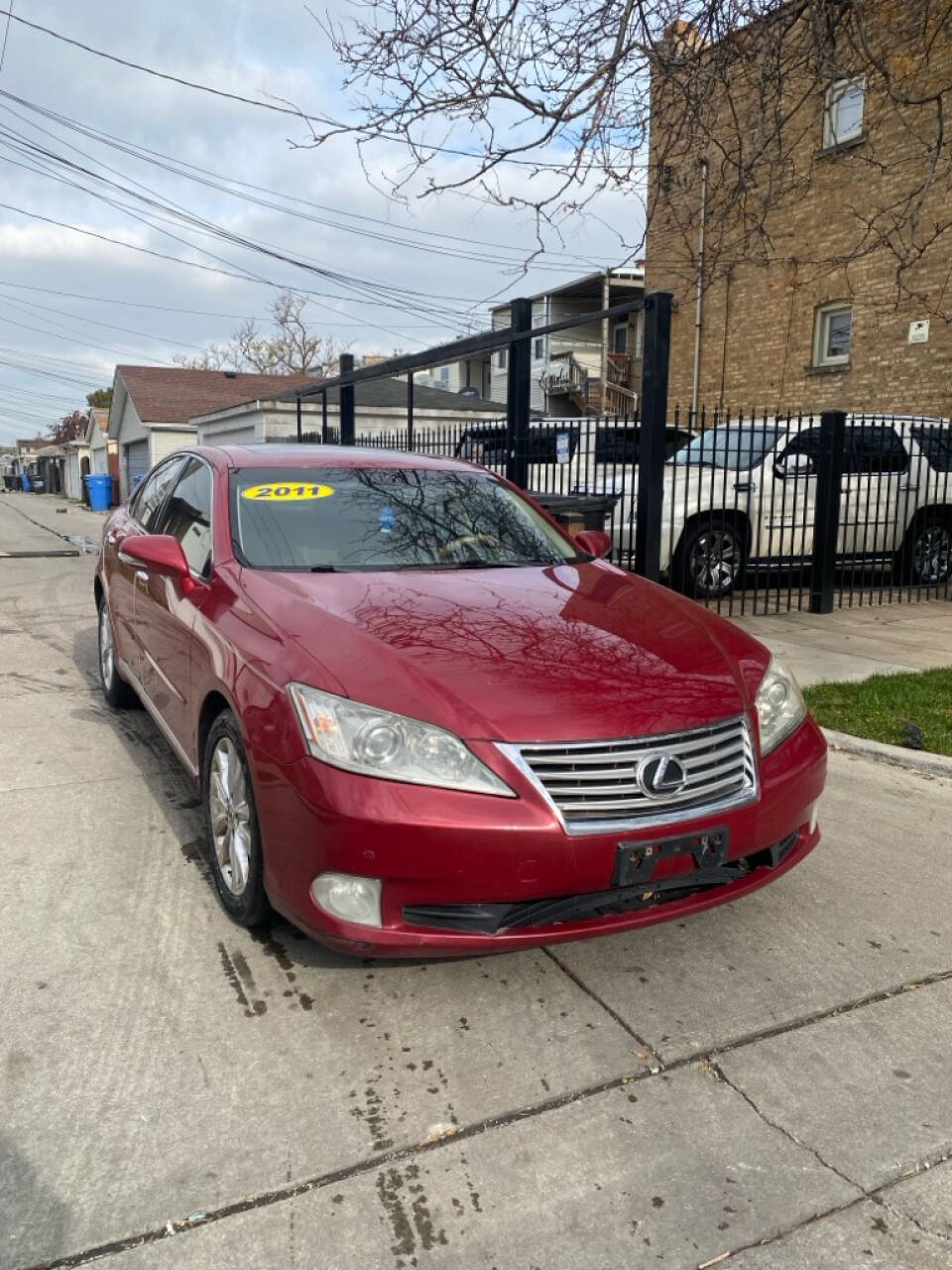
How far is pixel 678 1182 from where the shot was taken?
2.15 m

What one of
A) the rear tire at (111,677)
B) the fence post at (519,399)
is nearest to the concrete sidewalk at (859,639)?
the fence post at (519,399)

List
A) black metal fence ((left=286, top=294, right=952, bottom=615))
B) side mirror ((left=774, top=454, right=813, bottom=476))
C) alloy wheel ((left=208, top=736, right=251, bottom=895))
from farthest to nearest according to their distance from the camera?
side mirror ((left=774, top=454, right=813, bottom=476)) < black metal fence ((left=286, top=294, right=952, bottom=615)) < alloy wheel ((left=208, top=736, right=251, bottom=895))

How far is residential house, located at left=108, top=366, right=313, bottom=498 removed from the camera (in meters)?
31.0

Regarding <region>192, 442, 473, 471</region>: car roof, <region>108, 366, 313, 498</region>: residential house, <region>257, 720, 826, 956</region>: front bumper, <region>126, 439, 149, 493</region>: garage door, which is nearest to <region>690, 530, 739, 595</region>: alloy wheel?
<region>192, 442, 473, 471</region>: car roof

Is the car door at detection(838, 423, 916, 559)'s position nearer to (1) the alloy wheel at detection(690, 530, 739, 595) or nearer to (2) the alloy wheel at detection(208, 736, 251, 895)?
(1) the alloy wheel at detection(690, 530, 739, 595)

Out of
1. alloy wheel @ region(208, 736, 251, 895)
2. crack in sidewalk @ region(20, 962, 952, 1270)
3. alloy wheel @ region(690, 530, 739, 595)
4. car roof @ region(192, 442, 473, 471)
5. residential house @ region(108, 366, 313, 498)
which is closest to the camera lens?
crack in sidewalk @ region(20, 962, 952, 1270)

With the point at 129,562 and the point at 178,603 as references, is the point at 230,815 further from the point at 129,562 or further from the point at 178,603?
the point at 129,562

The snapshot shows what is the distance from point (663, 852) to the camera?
258cm

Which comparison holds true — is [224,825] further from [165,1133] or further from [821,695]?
[821,695]

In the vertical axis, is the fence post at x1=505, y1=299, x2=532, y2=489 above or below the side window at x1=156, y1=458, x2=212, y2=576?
above

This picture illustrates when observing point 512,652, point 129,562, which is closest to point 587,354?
point 129,562

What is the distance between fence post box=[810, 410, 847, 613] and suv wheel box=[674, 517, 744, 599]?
2.47ft

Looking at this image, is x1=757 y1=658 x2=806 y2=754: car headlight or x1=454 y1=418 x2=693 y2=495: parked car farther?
x1=454 y1=418 x2=693 y2=495: parked car

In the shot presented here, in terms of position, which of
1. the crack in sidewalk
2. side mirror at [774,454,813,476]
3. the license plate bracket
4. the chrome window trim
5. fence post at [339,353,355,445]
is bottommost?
the crack in sidewalk
